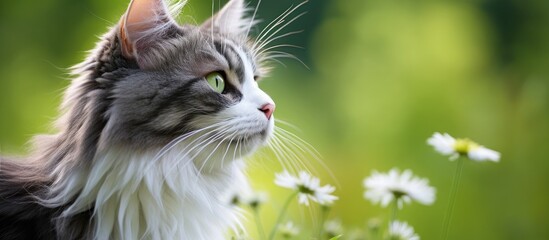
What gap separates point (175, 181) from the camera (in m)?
1.40

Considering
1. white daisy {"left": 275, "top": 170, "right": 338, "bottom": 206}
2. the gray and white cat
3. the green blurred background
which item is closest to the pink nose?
the gray and white cat

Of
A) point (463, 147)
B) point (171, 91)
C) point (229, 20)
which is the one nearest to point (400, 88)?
point (229, 20)

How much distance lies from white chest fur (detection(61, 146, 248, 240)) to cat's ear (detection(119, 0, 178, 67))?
20 centimetres

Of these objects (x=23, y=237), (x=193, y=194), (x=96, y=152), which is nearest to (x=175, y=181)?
(x=193, y=194)

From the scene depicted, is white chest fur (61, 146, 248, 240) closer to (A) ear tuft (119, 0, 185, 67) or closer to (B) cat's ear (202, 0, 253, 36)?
(A) ear tuft (119, 0, 185, 67)

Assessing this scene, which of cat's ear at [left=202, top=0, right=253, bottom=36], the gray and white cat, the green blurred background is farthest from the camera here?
the green blurred background

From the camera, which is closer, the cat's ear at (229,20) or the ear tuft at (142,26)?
the ear tuft at (142,26)

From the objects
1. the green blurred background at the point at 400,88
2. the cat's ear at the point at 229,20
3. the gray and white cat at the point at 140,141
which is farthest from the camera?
the green blurred background at the point at 400,88

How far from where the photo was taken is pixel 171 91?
4.53 ft

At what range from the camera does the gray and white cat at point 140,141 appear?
134 cm

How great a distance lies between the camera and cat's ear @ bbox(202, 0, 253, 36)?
5.42 feet

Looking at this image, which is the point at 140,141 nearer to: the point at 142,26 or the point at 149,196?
the point at 149,196

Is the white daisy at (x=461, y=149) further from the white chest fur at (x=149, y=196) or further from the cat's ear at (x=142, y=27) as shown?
the cat's ear at (x=142, y=27)

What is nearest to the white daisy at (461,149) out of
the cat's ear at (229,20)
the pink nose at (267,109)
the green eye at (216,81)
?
the pink nose at (267,109)
